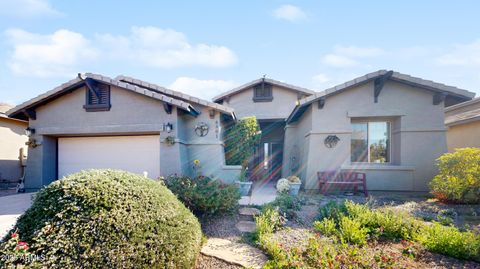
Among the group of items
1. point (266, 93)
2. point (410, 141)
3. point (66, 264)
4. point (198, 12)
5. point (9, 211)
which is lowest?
point (9, 211)

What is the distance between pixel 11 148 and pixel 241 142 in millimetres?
12911

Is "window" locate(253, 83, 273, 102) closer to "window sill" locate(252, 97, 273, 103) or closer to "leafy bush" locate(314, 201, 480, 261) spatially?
"window sill" locate(252, 97, 273, 103)

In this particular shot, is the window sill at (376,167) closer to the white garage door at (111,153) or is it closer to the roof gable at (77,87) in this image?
the roof gable at (77,87)

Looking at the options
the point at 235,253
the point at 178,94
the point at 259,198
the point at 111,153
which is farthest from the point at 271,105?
the point at 235,253

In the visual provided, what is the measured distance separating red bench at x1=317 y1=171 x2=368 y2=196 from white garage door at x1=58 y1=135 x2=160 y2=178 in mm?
6543

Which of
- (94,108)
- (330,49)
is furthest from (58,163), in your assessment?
(330,49)

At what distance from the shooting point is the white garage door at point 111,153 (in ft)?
29.6

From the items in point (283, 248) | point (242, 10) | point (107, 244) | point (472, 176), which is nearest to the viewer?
point (107, 244)

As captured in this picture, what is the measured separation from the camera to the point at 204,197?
5.23 meters

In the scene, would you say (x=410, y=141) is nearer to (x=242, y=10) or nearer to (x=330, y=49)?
(x=330, y=49)

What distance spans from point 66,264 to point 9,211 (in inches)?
246

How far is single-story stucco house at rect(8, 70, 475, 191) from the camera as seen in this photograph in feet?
27.5

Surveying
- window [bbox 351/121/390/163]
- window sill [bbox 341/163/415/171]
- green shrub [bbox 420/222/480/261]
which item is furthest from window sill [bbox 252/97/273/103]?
green shrub [bbox 420/222/480/261]

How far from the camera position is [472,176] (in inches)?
259
